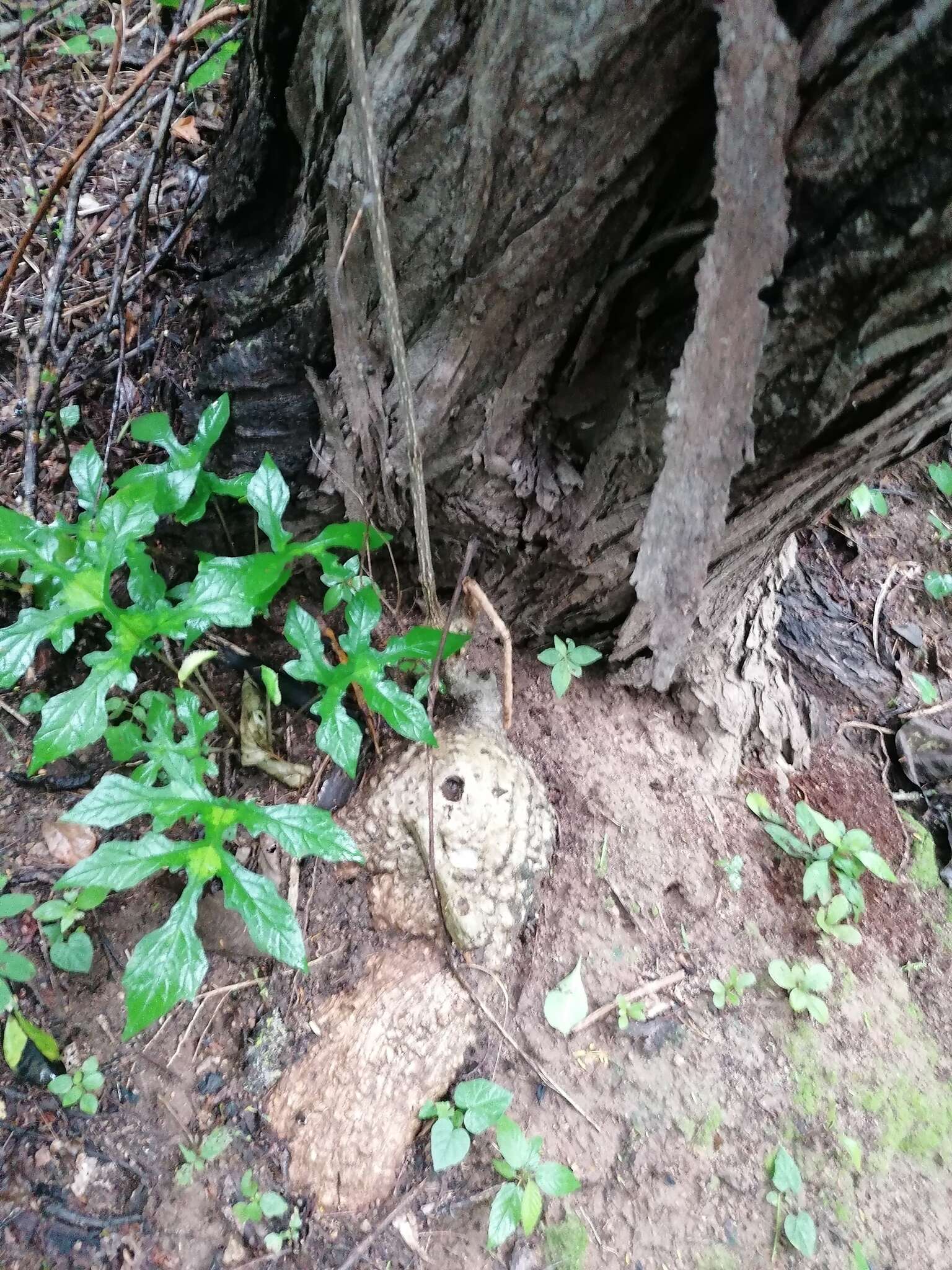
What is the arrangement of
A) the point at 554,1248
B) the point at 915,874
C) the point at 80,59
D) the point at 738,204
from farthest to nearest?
the point at 80,59
the point at 915,874
the point at 554,1248
the point at 738,204

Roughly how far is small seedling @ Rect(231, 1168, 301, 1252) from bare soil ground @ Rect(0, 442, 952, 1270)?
18 millimetres

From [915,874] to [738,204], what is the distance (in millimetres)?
1683

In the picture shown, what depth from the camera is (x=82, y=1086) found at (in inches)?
53.0

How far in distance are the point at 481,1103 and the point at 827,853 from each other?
3.25 feet

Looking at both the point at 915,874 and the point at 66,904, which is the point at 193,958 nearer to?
the point at 66,904

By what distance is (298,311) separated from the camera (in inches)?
→ 58.8

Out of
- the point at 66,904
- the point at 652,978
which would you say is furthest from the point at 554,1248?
the point at 66,904

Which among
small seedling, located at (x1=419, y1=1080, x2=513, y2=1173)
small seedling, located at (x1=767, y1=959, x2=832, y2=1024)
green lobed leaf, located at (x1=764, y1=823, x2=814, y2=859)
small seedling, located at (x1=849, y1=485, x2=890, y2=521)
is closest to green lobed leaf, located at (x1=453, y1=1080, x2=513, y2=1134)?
small seedling, located at (x1=419, y1=1080, x2=513, y2=1173)

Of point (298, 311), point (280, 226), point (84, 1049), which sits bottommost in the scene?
point (84, 1049)

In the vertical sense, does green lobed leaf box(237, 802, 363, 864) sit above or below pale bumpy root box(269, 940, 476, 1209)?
above

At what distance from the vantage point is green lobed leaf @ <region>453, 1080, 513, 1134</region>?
1390 millimetres

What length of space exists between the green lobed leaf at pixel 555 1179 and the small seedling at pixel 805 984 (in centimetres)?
58

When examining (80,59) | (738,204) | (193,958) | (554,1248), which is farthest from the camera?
(80,59)

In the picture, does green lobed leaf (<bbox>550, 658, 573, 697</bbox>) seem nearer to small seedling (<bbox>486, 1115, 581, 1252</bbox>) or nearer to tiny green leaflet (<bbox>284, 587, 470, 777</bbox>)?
tiny green leaflet (<bbox>284, 587, 470, 777</bbox>)
